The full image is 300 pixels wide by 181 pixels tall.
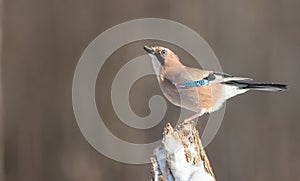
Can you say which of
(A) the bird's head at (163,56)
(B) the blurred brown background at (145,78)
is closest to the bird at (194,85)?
(A) the bird's head at (163,56)

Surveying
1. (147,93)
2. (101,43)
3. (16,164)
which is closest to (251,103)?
(147,93)

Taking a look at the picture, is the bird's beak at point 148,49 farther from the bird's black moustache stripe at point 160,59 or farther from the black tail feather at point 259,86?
the black tail feather at point 259,86

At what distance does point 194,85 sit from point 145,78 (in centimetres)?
75

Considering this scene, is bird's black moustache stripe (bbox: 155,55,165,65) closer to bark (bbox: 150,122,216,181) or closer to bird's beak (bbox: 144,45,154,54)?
bird's beak (bbox: 144,45,154,54)

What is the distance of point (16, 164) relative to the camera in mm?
1676

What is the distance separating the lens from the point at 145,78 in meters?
1.60

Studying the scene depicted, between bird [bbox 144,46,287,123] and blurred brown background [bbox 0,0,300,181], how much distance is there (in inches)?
26.6

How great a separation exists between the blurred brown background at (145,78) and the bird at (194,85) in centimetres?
68

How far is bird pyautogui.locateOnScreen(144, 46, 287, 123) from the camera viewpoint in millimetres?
857

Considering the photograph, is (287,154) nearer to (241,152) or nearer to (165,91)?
(241,152)

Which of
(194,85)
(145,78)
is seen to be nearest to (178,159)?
(194,85)

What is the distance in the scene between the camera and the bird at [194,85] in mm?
857

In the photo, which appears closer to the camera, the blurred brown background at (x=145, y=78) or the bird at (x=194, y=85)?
the bird at (x=194, y=85)

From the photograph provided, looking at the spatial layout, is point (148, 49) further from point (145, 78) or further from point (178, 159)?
point (145, 78)
